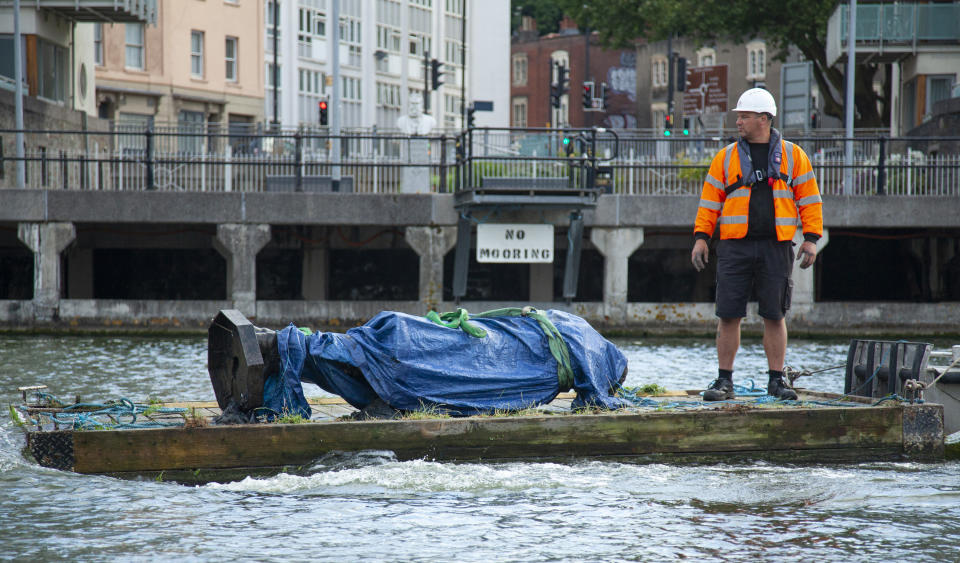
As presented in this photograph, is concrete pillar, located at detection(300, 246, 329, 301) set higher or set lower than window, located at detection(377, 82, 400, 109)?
lower

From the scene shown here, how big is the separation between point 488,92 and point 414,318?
75.0 metres

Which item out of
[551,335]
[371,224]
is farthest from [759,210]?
[371,224]

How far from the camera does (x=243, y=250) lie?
24.4 meters

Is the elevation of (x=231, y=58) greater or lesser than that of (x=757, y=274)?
greater

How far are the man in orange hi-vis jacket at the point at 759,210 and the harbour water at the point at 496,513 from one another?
4.81 feet

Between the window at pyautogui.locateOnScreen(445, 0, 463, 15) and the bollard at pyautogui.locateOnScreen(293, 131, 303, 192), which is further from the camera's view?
the window at pyautogui.locateOnScreen(445, 0, 463, 15)

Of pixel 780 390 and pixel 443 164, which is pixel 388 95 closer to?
pixel 443 164

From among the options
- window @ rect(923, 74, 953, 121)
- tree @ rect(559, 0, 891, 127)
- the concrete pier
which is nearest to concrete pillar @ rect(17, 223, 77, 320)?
the concrete pier

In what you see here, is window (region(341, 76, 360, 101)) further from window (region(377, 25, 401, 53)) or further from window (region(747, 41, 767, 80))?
window (region(747, 41, 767, 80))

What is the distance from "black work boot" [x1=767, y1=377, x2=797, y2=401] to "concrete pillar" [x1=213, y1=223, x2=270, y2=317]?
15.0 meters

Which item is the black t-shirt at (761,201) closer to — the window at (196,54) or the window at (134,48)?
the window at (134,48)

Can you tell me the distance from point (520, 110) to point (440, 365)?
8795 cm

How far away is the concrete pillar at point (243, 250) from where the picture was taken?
79.8ft

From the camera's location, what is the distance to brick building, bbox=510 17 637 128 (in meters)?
89.3
